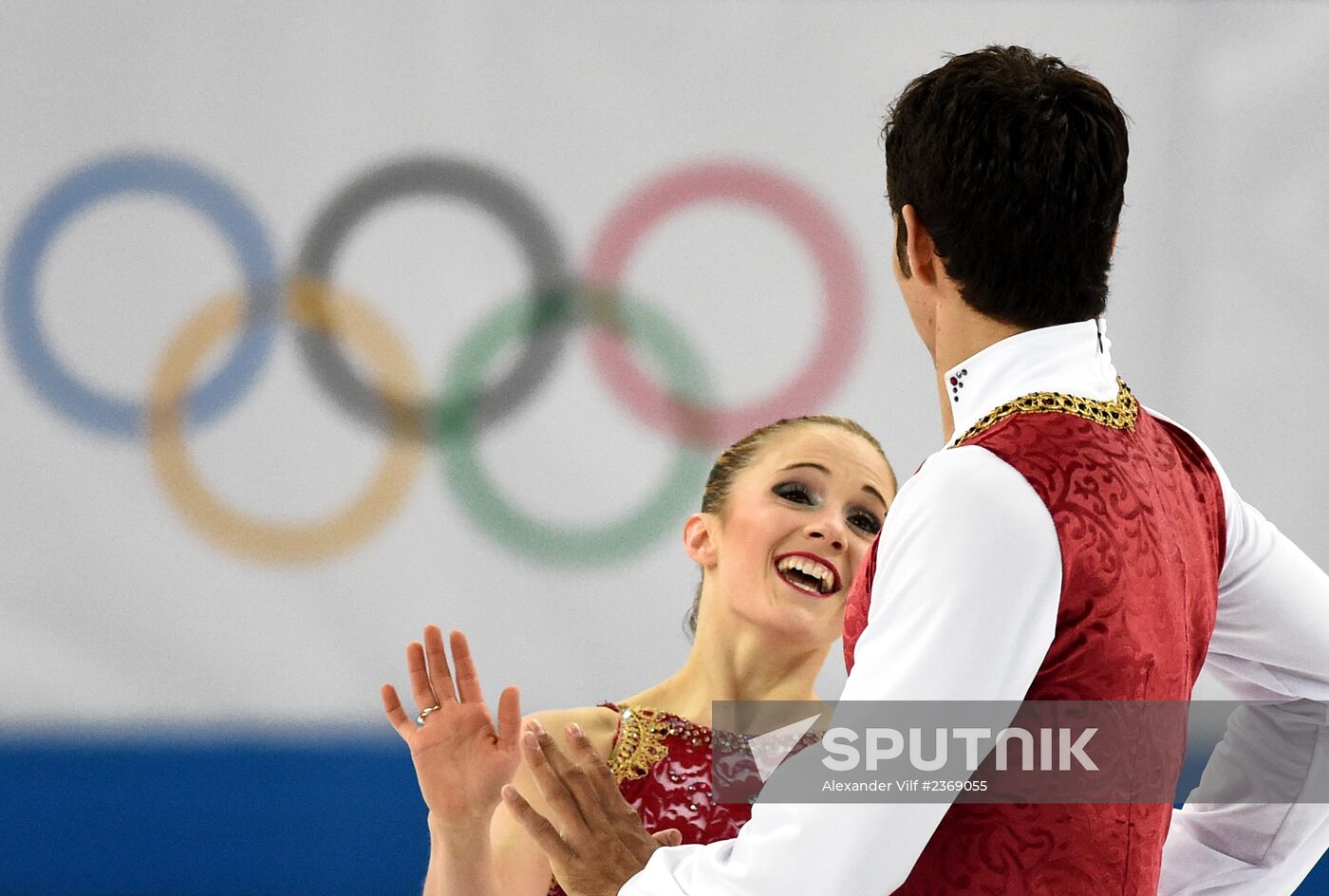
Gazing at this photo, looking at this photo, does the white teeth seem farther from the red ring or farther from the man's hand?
the red ring

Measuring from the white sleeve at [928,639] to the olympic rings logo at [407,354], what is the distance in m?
2.76

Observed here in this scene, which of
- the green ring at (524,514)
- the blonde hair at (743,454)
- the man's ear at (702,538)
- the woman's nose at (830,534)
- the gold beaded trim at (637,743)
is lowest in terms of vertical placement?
the gold beaded trim at (637,743)

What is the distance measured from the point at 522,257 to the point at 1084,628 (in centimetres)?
304

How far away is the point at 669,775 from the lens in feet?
7.64

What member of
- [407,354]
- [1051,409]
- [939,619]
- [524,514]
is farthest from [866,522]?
[407,354]

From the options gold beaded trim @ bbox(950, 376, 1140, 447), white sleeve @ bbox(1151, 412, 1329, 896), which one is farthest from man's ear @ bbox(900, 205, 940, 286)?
white sleeve @ bbox(1151, 412, 1329, 896)

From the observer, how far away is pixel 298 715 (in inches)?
153

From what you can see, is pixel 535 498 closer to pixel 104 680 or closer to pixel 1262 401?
pixel 104 680

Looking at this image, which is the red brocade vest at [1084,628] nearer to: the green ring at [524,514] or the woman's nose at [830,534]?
the woman's nose at [830,534]

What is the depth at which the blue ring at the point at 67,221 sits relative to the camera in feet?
13.2

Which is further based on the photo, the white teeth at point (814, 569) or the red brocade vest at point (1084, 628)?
the white teeth at point (814, 569)

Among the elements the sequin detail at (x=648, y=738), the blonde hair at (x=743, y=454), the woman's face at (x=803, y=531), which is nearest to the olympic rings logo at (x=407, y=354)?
the blonde hair at (x=743, y=454)

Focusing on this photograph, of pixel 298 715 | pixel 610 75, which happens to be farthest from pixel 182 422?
pixel 610 75

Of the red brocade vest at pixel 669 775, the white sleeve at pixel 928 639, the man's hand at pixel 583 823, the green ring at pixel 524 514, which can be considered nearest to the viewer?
the white sleeve at pixel 928 639
